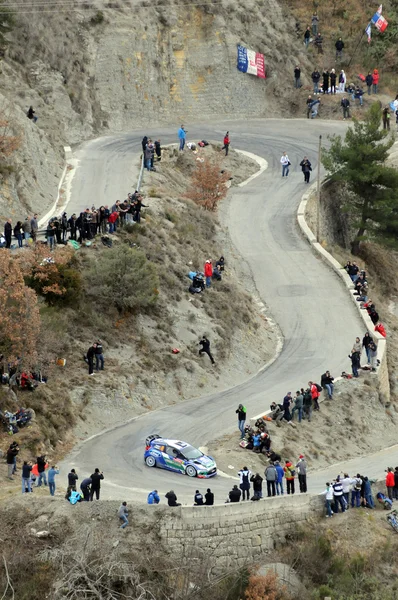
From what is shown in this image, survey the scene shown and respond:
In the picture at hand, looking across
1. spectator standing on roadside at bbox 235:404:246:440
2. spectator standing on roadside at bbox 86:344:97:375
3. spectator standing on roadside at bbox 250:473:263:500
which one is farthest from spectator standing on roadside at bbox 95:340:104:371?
spectator standing on roadside at bbox 250:473:263:500

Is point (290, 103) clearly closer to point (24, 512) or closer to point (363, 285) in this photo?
point (363, 285)

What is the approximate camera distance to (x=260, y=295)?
53.1 meters

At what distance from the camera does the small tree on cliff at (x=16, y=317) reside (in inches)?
1452

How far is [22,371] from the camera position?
125 feet

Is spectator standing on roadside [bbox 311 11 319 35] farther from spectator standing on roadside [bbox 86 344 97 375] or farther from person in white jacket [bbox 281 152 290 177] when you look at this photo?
spectator standing on roadside [bbox 86 344 97 375]

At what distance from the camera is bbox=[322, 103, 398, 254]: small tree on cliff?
59.5 m

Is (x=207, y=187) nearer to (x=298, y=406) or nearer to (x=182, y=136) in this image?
(x=182, y=136)

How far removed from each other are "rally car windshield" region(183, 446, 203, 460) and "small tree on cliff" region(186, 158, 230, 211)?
2425cm

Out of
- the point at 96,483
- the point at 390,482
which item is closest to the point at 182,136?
the point at 390,482

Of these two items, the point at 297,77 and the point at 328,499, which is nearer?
the point at 328,499

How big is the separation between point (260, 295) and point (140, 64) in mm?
23759

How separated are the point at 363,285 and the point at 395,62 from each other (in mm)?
30162

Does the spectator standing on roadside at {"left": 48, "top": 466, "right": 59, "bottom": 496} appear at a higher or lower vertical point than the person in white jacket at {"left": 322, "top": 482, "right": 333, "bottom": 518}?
higher

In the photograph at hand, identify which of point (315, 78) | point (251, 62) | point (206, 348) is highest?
point (251, 62)
